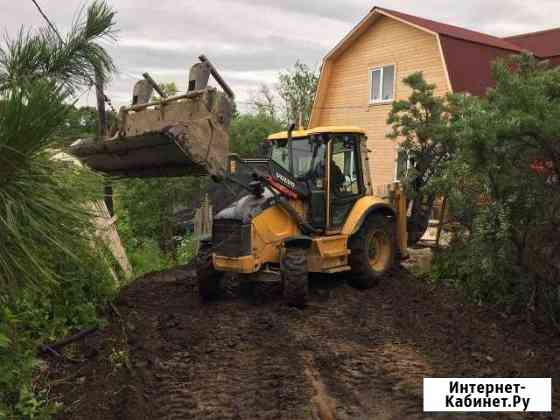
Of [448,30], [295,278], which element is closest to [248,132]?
[448,30]

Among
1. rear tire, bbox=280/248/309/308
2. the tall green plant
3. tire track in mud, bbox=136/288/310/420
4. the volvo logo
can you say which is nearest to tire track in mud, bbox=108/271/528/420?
tire track in mud, bbox=136/288/310/420

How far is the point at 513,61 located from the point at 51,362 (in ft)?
21.2

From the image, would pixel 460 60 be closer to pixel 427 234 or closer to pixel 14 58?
pixel 427 234

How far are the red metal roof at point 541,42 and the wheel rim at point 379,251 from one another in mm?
11608

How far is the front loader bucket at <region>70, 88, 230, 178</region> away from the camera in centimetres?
526

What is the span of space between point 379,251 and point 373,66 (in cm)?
1123

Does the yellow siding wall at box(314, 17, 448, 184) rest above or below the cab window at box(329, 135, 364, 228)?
above

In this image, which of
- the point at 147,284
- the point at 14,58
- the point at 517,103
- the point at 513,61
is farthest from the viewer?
the point at 147,284

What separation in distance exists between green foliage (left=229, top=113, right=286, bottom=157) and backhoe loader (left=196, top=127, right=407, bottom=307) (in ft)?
44.1

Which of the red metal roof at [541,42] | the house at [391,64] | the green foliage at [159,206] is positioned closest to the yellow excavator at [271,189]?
the green foliage at [159,206]

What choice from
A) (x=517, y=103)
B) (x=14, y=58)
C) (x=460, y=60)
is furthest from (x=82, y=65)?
(x=460, y=60)

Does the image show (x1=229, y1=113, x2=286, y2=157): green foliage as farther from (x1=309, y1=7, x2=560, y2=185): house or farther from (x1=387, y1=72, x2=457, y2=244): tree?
(x1=387, y1=72, x2=457, y2=244): tree

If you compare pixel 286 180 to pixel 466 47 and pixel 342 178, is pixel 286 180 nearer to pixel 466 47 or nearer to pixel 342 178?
pixel 342 178

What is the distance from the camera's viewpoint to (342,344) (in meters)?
5.81
